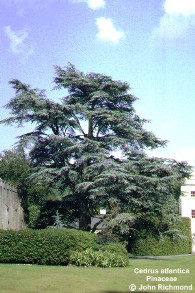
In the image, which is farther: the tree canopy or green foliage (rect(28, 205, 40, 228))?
green foliage (rect(28, 205, 40, 228))

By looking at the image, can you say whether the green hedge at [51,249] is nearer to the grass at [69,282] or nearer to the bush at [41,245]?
the bush at [41,245]

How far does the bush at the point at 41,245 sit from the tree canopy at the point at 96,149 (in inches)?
225

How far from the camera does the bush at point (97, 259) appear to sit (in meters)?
19.7

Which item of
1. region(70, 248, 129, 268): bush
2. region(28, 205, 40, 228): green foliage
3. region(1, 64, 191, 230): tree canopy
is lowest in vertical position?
region(70, 248, 129, 268): bush

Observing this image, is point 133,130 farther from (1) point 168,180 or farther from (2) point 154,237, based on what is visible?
(2) point 154,237

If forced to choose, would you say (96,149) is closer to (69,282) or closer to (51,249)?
(51,249)

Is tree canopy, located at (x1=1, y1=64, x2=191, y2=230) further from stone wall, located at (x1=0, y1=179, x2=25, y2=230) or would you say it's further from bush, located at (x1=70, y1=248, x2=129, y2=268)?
bush, located at (x1=70, y1=248, x2=129, y2=268)

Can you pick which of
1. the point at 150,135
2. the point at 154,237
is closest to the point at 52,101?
the point at 150,135

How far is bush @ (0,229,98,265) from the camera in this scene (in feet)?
67.1

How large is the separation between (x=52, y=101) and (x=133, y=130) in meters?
5.91

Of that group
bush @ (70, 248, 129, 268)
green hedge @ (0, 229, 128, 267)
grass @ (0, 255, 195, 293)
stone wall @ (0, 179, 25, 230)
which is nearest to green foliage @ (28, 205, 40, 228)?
stone wall @ (0, 179, 25, 230)

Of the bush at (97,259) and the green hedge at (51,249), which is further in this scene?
the green hedge at (51,249)

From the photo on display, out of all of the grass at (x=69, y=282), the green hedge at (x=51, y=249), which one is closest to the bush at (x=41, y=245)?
the green hedge at (x=51, y=249)

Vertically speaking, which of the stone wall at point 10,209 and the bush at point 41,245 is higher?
the stone wall at point 10,209
